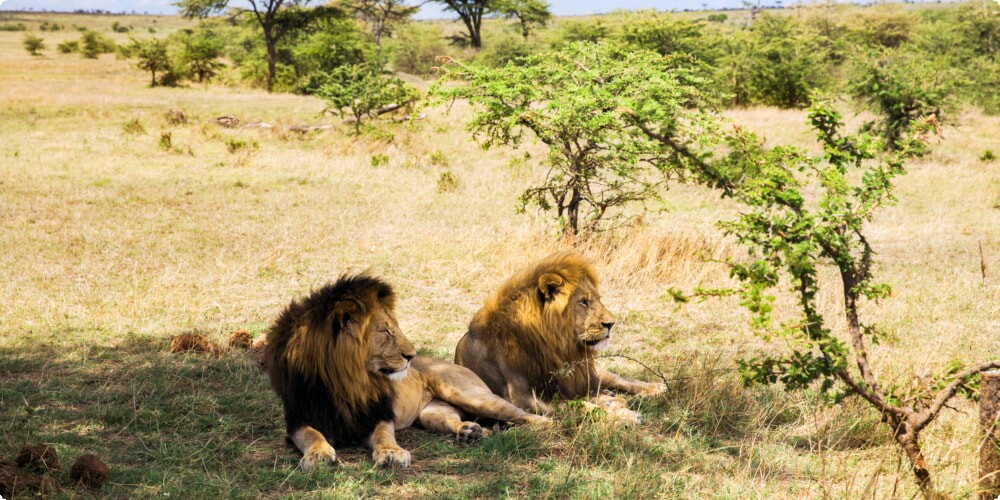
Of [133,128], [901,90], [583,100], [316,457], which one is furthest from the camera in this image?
[133,128]

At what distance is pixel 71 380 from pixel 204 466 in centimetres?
228

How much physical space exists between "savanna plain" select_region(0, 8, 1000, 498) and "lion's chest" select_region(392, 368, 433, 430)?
0.15m

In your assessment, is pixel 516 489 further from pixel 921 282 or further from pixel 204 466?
pixel 921 282

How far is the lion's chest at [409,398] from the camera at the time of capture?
511cm

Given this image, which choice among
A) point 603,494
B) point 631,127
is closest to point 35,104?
point 631,127

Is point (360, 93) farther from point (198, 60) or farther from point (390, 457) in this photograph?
point (390, 457)

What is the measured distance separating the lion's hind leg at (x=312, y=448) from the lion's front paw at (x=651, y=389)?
2335 millimetres

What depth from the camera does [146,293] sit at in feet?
28.7

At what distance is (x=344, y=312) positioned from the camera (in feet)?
15.2

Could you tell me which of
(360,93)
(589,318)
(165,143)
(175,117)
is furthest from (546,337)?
(175,117)

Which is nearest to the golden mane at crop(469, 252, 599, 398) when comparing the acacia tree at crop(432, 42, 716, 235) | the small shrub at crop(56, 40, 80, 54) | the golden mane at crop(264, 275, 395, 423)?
the golden mane at crop(264, 275, 395, 423)

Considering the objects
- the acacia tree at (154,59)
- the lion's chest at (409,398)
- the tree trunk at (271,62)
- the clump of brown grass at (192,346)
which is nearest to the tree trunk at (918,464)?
the lion's chest at (409,398)

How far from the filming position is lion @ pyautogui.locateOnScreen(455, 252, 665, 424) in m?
5.37

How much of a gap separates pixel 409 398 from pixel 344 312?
0.87 m
